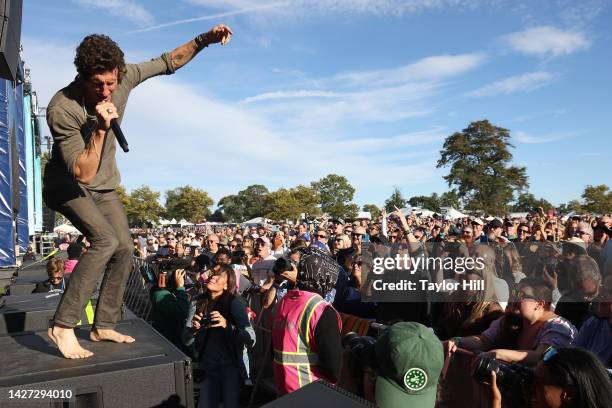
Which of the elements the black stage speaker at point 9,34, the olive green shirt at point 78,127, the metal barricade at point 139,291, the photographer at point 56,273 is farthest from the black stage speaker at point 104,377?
the metal barricade at point 139,291

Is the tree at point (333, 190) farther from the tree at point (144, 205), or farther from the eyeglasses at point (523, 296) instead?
the eyeglasses at point (523, 296)

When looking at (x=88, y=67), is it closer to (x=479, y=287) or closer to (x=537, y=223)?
(x=479, y=287)

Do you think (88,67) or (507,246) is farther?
(507,246)

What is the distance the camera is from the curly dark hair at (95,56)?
2711 mm

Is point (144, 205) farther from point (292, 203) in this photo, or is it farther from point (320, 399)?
point (320, 399)

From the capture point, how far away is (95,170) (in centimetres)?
258

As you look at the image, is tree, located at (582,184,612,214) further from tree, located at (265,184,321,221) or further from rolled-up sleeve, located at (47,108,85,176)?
rolled-up sleeve, located at (47,108,85,176)

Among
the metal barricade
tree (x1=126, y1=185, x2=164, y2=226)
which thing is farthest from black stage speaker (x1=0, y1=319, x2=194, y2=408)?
tree (x1=126, y1=185, x2=164, y2=226)

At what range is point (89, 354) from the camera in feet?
8.87

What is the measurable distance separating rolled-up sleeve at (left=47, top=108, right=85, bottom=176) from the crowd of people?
157cm

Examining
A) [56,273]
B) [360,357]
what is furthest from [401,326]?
[56,273]

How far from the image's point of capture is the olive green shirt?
8.84 ft

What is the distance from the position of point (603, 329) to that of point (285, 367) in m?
2.30

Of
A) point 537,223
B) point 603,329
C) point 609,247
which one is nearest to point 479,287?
point 603,329
